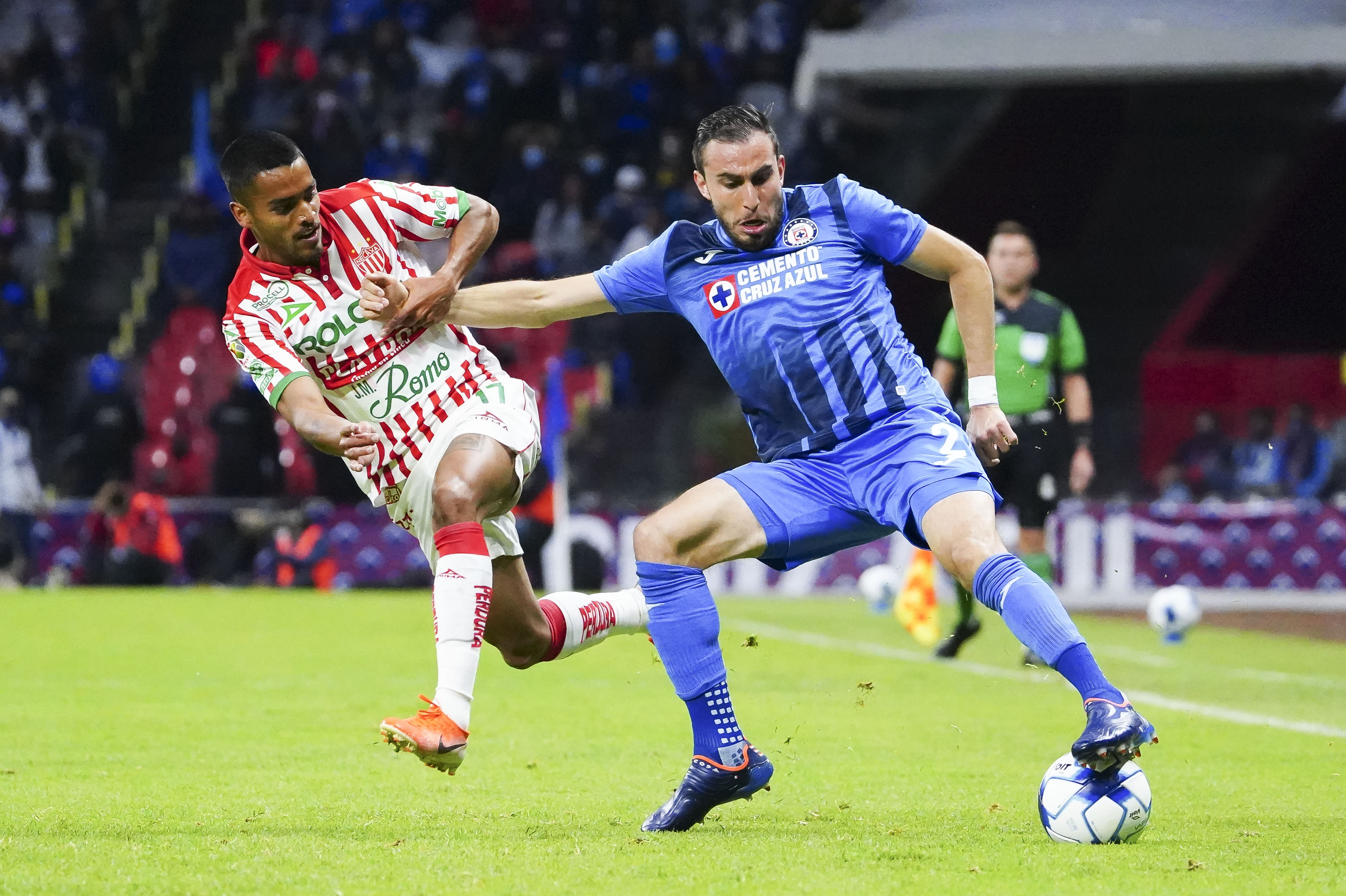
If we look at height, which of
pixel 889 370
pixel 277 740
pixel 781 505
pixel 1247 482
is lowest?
pixel 1247 482

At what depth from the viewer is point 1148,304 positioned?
21828 mm

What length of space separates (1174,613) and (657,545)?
25.3 ft

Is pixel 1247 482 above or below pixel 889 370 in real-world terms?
below

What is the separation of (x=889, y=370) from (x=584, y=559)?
11306mm

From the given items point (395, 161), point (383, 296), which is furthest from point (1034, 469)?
point (395, 161)

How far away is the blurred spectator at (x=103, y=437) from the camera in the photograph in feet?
57.5

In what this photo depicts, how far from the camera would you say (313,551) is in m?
17.4

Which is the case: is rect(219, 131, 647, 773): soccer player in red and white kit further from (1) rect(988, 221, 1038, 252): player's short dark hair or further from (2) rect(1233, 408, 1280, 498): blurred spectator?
(2) rect(1233, 408, 1280, 498): blurred spectator

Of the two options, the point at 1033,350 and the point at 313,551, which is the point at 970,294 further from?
the point at 313,551

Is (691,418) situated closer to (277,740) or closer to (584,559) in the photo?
(584,559)

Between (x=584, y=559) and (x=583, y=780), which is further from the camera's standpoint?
(x=584, y=559)

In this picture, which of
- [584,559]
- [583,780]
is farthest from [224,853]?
[584,559]

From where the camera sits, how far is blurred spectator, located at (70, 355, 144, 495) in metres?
17.5

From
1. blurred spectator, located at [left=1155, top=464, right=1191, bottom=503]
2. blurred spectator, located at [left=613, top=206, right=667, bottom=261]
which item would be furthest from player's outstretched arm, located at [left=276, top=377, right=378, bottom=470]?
blurred spectator, located at [left=613, top=206, right=667, bottom=261]
